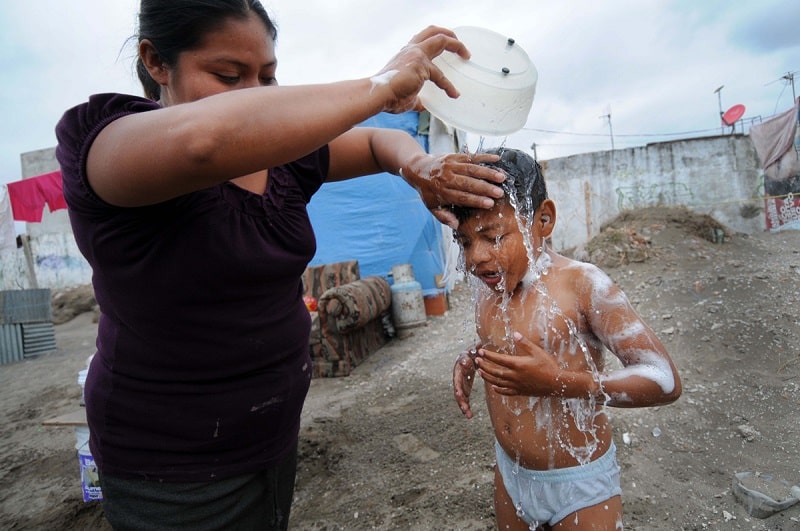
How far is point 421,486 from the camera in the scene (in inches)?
118

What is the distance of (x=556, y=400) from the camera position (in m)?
1.61

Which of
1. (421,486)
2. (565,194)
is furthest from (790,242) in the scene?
(421,486)

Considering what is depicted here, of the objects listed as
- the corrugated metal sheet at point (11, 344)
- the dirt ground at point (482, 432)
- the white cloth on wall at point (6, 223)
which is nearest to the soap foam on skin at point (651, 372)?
the dirt ground at point (482, 432)

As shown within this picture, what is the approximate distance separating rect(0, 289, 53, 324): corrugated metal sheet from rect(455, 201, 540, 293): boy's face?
1055 centimetres

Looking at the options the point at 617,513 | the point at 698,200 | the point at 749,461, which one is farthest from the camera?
the point at 698,200

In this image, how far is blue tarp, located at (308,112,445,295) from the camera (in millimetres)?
7871

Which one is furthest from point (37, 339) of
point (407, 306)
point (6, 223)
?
point (407, 306)

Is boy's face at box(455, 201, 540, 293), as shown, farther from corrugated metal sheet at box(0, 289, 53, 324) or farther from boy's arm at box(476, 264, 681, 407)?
corrugated metal sheet at box(0, 289, 53, 324)

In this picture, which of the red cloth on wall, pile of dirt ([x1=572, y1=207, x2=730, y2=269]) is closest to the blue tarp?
pile of dirt ([x1=572, y1=207, x2=730, y2=269])

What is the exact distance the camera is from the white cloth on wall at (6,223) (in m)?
9.21

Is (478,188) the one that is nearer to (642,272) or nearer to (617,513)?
(617,513)

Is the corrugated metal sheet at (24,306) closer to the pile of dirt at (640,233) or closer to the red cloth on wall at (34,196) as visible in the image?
the red cloth on wall at (34,196)

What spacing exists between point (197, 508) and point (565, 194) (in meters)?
15.7

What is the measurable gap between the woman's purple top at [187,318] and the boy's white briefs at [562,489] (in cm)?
90
